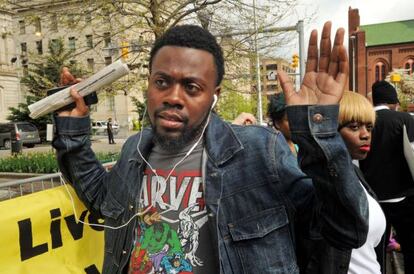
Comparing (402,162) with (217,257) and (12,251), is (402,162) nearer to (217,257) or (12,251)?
(217,257)

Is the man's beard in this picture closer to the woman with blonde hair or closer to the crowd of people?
the crowd of people

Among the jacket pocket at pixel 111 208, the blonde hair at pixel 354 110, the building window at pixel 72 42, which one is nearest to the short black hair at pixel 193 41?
the jacket pocket at pixel 111 208

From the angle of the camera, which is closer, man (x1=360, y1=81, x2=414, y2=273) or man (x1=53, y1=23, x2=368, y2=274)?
man (x1=53, y1=23, x2=368, y2=274)

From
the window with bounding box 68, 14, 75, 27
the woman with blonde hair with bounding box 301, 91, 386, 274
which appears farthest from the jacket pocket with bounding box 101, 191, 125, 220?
the window with bounding box 68, 14, 75, 27

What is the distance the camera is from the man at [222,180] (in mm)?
1338

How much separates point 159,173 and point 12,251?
4.19 ft

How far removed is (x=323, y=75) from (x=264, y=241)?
68cm

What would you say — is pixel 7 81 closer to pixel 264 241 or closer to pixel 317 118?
pixel 264 241

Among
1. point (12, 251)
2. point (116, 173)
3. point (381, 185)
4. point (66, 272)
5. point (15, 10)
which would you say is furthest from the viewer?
point (15, 10)

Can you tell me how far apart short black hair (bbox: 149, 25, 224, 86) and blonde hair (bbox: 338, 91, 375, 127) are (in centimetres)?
106

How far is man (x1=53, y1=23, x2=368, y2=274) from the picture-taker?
1.34 m

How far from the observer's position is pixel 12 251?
94.4 inches

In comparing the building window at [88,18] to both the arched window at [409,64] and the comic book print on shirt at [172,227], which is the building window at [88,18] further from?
the arched window at [409,64]

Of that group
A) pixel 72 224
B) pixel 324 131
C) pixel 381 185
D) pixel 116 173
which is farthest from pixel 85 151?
pixel 381 185
